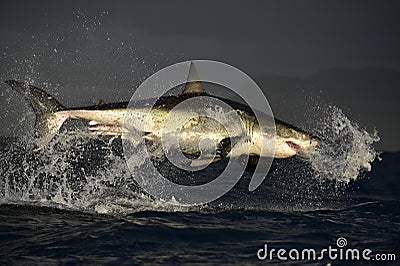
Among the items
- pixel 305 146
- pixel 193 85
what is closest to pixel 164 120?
pixel 193 85

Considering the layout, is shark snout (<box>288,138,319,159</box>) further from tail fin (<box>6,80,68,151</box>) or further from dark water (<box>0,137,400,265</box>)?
tail fin (<box>6,80,68,151</box>)

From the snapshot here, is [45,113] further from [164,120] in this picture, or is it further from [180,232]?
[180,232]

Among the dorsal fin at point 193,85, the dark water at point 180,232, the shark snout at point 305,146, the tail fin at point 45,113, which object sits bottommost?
the dark water at point 180,232

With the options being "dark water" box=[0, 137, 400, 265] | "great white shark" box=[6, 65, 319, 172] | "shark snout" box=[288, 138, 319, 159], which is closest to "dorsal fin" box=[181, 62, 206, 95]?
"great white shark" box=[6, 65, 319, 172]

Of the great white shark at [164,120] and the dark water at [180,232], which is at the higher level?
the great white shark at [164,120]

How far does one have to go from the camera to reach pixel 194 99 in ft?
→ 31.5

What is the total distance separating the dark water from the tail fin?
1668 mm

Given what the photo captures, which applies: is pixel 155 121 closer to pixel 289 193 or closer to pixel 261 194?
pixel 261 194

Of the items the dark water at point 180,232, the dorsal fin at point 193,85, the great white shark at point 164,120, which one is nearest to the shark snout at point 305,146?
the great white shark at point 164,120

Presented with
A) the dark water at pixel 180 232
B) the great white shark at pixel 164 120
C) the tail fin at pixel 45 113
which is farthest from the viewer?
the tail fin at pixel 45 113

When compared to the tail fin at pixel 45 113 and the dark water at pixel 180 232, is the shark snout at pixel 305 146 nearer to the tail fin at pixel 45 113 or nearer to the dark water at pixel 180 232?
the dark water at pixel 180 232

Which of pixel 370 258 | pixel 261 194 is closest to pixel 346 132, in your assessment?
pixel 370 258

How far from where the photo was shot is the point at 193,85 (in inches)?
387

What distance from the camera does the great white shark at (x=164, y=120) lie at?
9336mm
